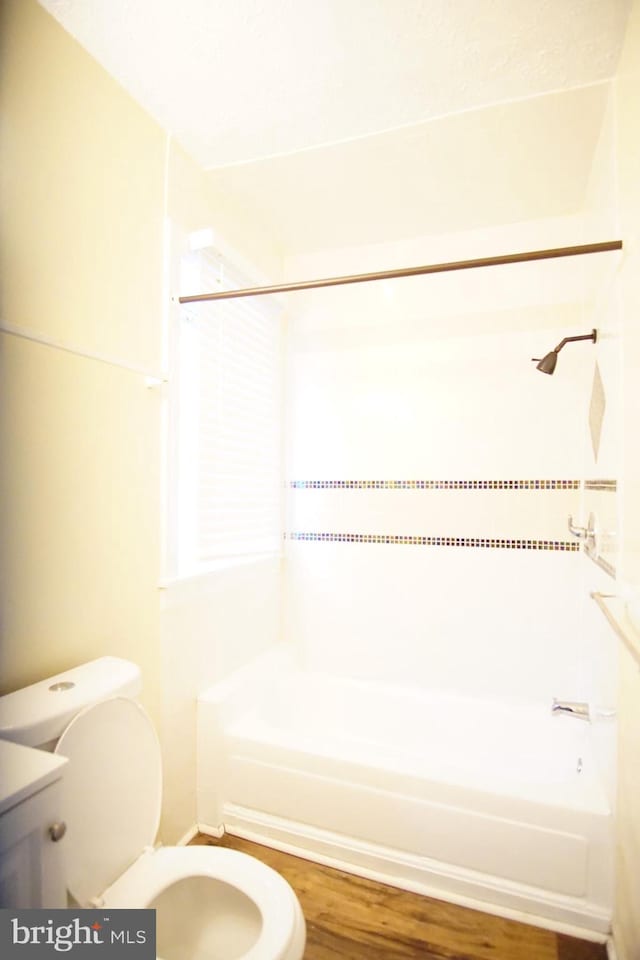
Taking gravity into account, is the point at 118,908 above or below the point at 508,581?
below

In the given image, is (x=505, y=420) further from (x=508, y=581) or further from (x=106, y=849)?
(x=106, y=849)

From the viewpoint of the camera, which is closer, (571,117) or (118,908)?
(118,908)

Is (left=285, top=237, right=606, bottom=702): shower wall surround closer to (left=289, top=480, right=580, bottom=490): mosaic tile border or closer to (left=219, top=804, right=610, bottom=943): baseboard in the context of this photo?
(left=289, top=480, right=580, bottom=490): mosaic tile border

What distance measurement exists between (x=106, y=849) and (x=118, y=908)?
11 cm

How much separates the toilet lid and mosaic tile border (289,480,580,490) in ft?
4.80

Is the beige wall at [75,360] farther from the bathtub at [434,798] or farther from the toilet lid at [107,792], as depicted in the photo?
the bathtub at [434,798]

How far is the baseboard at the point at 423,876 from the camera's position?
135cm

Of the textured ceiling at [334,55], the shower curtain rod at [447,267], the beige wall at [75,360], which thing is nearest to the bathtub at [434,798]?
the beige wall at [75,360]

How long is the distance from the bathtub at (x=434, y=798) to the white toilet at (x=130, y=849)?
548mm

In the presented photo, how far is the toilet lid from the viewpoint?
0.98m

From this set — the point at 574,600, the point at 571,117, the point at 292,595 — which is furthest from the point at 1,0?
the point at 574,600

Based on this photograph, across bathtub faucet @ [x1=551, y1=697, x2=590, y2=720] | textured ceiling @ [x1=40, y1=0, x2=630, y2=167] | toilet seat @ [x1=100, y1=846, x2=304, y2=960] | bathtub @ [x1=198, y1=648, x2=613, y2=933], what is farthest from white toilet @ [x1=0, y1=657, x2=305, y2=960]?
textured ceiling @ [x1=40, y1=0, x2=630, y2=167]

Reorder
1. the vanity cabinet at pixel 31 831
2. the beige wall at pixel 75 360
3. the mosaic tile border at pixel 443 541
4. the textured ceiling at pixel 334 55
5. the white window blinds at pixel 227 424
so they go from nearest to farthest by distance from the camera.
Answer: the vanity cabinet at pixel 31 831 < the beige wall at pixel 75 360 < the textured ceiling at pixel 334 55 < the white window blinds at pixel 227 424 < the mosaic tile border at pixel 443 541

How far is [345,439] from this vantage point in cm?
240
